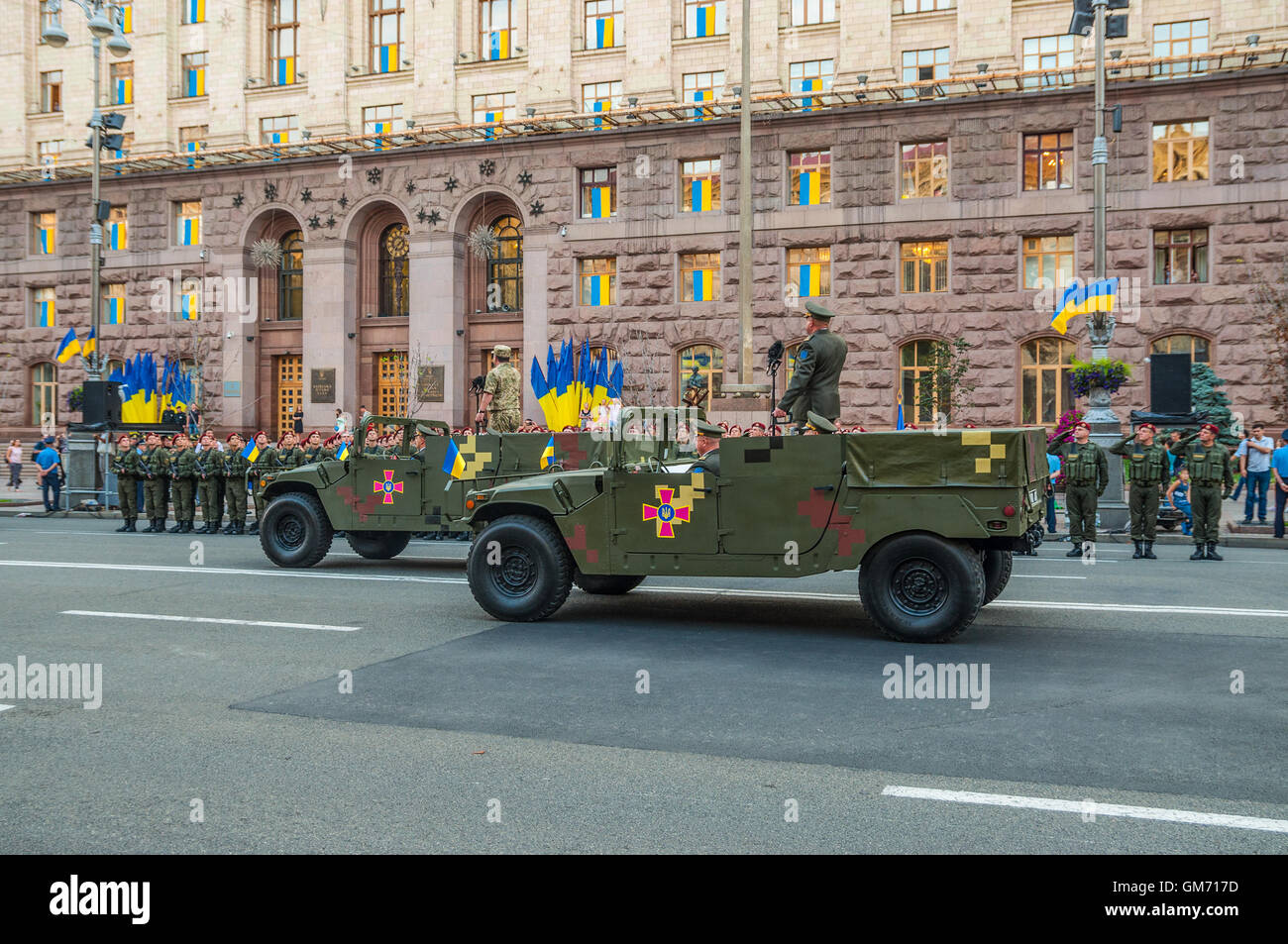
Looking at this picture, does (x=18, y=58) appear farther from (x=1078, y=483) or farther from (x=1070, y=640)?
(x=1070, y=640)

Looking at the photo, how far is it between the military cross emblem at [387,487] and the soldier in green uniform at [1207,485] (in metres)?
A: 11.3

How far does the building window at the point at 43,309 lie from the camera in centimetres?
4394

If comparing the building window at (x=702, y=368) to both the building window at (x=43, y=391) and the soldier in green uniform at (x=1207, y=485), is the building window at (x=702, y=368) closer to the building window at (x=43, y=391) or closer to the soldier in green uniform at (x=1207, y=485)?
the soldier in green uniform at (x=1207, y=485)

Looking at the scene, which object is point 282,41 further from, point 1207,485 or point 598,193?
point 1207,485

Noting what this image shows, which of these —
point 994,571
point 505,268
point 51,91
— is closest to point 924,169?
point 505,268

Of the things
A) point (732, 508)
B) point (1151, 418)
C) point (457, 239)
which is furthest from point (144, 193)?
point (732, 508)

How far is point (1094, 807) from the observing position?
5.04 meters

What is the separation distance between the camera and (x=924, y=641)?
9.11 meters

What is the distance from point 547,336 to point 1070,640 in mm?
29041

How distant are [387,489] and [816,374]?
23.5 ft

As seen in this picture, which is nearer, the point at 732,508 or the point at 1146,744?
the point at 1146,744

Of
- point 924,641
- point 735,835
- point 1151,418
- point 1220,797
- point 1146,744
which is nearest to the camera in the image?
point 735,835

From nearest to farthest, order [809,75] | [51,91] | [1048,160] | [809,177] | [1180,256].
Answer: [1180,256] → [1048,160] → [809,177] → [809,75] → [51,91]

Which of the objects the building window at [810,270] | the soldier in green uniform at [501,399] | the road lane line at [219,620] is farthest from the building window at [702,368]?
the road lane line at [219,620]
